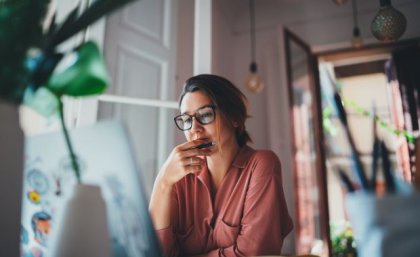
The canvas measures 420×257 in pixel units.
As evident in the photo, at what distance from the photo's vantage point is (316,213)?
280 cm

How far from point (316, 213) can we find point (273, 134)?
2.74 ft

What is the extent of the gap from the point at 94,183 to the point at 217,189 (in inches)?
22.8

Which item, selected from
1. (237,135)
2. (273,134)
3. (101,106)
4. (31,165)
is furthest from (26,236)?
(273,134)

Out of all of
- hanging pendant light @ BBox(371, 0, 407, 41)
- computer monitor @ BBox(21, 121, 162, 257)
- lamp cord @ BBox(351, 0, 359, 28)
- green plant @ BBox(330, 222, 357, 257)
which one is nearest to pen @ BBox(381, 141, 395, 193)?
computer monitor @ BBox(21, 121, 162, 257)

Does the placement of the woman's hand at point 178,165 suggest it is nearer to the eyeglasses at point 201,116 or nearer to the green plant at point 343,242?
the eyeglasses at point 201,116

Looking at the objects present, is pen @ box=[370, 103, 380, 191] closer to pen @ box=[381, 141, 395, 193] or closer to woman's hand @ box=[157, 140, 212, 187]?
pen @ box=[381, 141, 395, 193]

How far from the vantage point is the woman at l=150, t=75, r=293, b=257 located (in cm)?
68

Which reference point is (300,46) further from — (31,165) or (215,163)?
(31,165)

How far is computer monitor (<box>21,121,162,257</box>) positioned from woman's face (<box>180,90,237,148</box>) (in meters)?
0.46

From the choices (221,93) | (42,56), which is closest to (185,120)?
Answer: (221,93)

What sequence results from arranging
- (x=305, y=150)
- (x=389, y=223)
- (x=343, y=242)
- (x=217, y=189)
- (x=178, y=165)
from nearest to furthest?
(x=389, y=223), (x=178, y=165), (x=217, y=189), (x=343, y=242), (x=305, y=150)

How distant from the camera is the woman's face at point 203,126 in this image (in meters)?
0.83

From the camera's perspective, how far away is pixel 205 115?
0.85 m

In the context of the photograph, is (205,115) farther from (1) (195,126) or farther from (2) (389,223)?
(2) (389,223)
